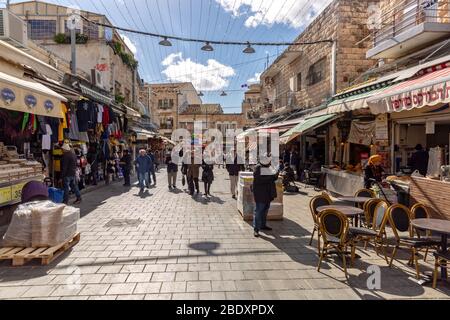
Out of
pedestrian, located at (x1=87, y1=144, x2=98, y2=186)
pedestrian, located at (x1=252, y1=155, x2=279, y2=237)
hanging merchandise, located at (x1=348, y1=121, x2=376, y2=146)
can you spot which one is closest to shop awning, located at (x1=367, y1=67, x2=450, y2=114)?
hanging merchandise, located at (x1=348, y1=121, x2=376, y2=146)

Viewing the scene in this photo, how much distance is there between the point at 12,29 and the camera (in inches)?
366

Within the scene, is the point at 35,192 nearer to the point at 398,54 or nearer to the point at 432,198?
the point at 432,198

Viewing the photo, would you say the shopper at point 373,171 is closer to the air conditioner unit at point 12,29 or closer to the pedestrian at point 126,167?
the pedestrian at point 126,167

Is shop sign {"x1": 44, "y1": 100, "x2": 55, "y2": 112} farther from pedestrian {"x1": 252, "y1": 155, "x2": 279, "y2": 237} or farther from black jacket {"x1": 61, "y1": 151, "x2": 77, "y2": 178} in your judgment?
pedestrian {"x1": 252, "y1": 155, "x2": 279, "y2": 237}

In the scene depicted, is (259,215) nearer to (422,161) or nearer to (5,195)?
(5,195)

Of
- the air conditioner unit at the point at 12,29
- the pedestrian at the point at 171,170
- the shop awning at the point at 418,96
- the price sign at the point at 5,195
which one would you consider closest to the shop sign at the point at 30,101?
the price sign at the point at 5,195

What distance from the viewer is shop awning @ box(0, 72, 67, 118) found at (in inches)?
225

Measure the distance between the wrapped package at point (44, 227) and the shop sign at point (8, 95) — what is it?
7.29 feet

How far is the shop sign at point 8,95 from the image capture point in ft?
18.6

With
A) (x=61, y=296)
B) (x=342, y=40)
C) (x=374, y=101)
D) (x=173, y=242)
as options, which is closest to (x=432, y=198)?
(x=374, y=101)

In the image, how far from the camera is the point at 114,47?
20.5m

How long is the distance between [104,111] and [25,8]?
15244mm

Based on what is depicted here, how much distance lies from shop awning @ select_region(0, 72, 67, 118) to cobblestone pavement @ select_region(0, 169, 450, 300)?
2798mm

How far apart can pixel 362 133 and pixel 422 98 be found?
5101 millimetres
